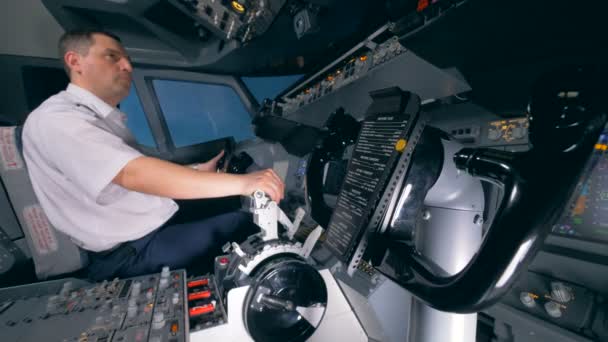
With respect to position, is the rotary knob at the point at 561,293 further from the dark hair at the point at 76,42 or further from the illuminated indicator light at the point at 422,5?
the dark hair at the point at 76,42

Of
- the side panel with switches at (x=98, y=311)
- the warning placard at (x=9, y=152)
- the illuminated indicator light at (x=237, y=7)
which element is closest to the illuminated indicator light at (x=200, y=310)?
the side panel with switches at (x=98, y=311)

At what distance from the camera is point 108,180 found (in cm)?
95

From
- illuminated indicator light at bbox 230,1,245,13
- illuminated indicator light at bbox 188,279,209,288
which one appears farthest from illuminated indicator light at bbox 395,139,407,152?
illuminated indicator light at bbox 230,1,245,13

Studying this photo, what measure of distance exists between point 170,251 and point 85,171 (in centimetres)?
71

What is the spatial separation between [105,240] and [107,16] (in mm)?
2780

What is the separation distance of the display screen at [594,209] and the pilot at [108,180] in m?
0.87

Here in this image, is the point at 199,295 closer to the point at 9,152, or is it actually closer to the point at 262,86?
the point at 9,152

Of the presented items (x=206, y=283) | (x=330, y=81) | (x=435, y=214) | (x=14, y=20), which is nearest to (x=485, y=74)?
(x=435, y=214)

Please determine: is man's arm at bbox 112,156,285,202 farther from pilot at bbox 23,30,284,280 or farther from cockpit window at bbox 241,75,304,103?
cockpit window at bbox 241,75,304,103

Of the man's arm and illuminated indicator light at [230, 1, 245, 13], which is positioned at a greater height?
illuminated indicator light at [230, 1, 245, 13]

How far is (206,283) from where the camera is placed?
1.18 meters

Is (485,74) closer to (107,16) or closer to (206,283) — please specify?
(206,283)

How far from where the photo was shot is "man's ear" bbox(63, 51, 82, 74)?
142 cm

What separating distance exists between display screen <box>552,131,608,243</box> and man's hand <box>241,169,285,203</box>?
0.85 m
